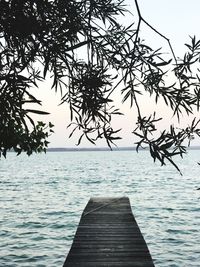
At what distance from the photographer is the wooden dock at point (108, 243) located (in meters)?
Result: 7.69

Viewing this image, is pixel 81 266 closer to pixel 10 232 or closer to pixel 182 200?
pixel 10 232

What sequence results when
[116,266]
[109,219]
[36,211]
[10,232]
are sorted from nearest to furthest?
1. [116,266]
2. [109,219]
3. [10,232]
4. [36,211]

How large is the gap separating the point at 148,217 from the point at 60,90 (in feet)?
69.7

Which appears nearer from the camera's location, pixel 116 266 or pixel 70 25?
pixel 70 25

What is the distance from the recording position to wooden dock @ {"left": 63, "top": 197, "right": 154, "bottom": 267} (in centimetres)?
769

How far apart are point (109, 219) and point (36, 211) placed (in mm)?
15374

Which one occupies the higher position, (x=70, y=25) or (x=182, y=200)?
(x=70, y=25)

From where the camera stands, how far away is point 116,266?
24.1ft

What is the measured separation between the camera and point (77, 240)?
31.7 ft

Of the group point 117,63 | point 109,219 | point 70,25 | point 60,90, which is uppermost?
point 70,25

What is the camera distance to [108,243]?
930 cm

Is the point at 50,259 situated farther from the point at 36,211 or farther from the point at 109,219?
the point at 36,211

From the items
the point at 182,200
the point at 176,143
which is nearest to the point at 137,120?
the point at 176,143

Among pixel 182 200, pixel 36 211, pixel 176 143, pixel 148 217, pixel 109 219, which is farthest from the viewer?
pixel 182 200
